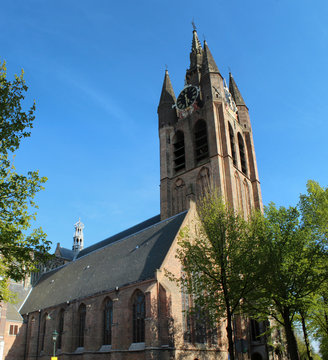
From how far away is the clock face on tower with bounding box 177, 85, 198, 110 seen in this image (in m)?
48.4

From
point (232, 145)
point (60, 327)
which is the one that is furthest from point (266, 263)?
point (232, 145)

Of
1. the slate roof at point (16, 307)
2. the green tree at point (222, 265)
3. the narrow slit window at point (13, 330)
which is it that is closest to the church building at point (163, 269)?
the narrow slit window at point (13, 330)

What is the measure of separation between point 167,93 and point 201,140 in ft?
40.2

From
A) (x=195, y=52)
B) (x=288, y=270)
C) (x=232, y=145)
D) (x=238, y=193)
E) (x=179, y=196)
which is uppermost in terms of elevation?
(x=195, y=52)

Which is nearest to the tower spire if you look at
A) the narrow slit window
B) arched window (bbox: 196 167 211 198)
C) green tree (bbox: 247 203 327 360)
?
arched window (bbox: 196 167 211 198)

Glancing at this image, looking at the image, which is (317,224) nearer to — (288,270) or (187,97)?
(288,270)

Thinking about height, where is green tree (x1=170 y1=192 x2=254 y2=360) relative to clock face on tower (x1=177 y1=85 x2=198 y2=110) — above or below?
Result: below

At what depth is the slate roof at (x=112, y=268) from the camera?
27109 mm

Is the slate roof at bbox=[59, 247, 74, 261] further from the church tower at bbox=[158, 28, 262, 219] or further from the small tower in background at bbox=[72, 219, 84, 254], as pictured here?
the church tower at bbox=[158, 28, 262, 219]

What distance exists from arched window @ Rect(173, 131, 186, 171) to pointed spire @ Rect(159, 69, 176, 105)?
647 cm

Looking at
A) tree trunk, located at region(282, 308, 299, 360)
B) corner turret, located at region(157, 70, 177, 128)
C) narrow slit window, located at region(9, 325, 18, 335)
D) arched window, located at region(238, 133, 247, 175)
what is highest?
corner turret, located at region(157, 70, 177, 128)

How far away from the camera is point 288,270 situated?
2066 centimetres

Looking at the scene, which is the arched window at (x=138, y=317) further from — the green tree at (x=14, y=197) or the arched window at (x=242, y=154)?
the arched window at (x=242, y=154)

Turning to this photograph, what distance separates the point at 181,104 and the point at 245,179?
14.5m
